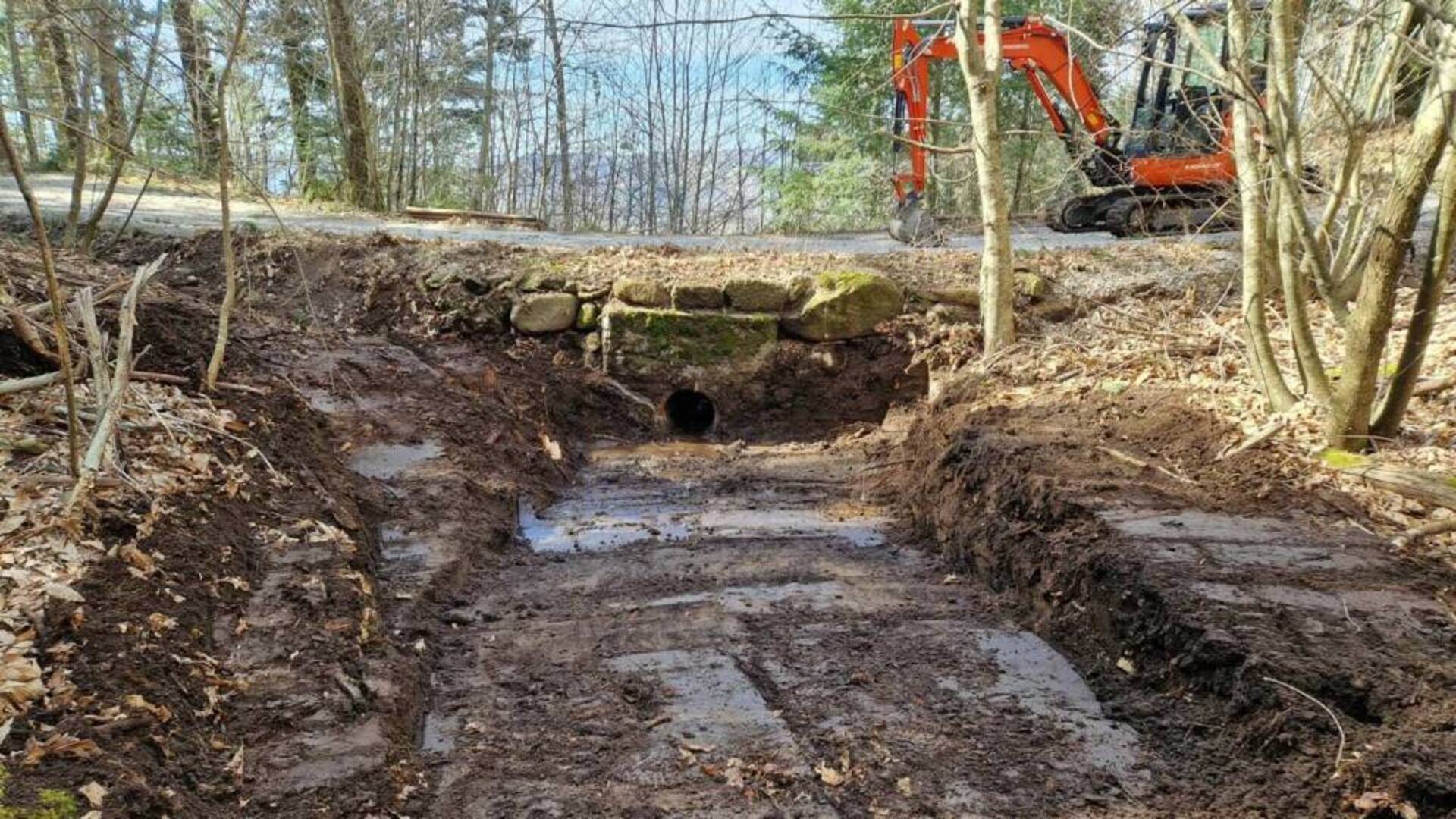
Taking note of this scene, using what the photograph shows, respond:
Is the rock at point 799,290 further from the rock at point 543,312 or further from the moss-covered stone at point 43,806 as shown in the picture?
the moss-covered stone at point 43,806

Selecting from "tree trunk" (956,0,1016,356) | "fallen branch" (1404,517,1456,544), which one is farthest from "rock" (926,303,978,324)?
"fallen branch" (1404,517,1456,544)

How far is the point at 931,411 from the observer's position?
6.71 m

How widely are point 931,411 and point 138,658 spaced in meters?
5.23

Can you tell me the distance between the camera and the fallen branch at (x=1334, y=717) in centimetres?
259

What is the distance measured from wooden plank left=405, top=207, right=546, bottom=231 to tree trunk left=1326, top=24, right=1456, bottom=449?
9815 mm

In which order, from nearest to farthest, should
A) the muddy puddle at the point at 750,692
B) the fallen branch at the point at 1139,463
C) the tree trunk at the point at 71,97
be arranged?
1. the muddy puddle at the point at 750,692
2. the fallen branch at the point at 1139,463
3. the tree trunk at the point at 71,97


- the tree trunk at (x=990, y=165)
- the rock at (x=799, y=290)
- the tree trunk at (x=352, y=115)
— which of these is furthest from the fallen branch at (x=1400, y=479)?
the tree trunk at (x=352, y=115)

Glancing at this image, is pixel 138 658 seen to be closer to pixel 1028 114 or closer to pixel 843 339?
pixel 843 339

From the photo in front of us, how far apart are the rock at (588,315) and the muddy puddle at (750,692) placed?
270cm

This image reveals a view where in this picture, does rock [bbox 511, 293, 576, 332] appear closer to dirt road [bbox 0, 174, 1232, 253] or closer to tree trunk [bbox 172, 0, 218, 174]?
dirt road [bbox 0, 174, 1232, 253]

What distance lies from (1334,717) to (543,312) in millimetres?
6202

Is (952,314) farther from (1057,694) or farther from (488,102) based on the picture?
(488,102)

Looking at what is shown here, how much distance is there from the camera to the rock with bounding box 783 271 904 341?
7504 mm

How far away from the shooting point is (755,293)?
758cm
